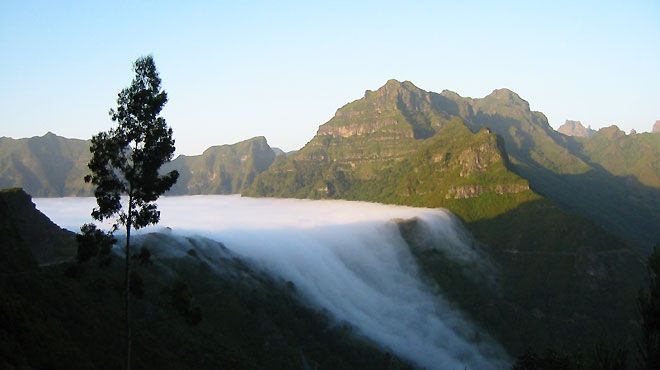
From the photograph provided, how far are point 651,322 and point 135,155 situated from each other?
4659cm

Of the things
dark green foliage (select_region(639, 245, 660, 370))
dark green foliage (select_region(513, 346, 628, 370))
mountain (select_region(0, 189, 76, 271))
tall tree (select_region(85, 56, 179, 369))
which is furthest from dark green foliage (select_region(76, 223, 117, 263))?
mountain (select_region(0, 189, 76, 271))

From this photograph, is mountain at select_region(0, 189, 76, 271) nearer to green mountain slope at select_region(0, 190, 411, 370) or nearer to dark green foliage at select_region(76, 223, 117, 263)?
green mountain slope at select_region(0, 190, 411, 370)

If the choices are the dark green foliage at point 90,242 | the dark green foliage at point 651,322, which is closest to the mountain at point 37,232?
the dark green foliage at point 90,242

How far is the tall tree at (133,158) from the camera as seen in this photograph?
51188mm

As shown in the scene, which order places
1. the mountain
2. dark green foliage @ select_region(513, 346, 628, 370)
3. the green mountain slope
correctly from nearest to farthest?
1. dark green foliage @ select_region(513, 346, 628, 370)
2. the green mountain slope
3. the mountain

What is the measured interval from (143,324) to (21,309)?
5861 cm

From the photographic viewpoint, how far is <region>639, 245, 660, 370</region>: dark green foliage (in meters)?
38.2

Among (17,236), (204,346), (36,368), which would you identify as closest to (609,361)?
(36,368)

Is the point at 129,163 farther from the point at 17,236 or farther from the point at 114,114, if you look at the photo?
the point at 17,236

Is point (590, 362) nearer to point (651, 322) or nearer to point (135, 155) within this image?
point (651, 322)

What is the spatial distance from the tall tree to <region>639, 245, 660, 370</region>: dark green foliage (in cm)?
4275

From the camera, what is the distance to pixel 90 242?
5172 centimetres

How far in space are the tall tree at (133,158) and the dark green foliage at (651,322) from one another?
140 ft

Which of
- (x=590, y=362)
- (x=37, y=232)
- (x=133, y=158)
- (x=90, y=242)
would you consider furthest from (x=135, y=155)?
(x=37, y=232)
